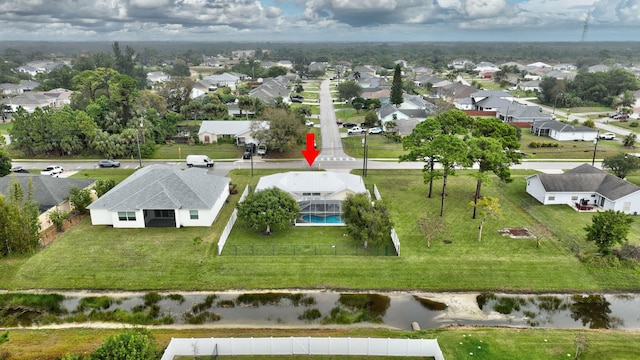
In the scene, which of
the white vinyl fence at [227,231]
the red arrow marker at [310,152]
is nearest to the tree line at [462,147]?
the white vinyl fence at [227,231]

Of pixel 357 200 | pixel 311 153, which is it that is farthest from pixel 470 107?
pixel 357 200

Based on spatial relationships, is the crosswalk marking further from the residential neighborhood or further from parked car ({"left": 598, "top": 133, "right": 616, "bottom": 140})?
parked car ({"left": 598, "top": 133, "right": 616, "bottom": 140})

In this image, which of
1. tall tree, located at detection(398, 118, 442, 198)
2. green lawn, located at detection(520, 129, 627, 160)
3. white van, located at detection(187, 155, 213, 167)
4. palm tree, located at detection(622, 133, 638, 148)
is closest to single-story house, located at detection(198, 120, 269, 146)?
white van, located at detection(187, 155, 213, 167)

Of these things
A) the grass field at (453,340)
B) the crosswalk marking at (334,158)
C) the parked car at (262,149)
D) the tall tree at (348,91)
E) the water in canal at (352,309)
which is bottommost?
the water in canal at (352,309)

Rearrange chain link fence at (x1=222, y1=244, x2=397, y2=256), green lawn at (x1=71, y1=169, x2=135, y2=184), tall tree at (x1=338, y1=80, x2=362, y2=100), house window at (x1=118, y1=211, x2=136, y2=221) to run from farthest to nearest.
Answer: tall tree at (x1=338, y1=80, x2=362, y2=100) → green lawn at (x1=71, y1=169, x2=135, y2=184) → house window at (x1=118, y1=211, x2=136, y2=221) → chain link fence at (x1=222, y1=244, x2=397, y2=256)

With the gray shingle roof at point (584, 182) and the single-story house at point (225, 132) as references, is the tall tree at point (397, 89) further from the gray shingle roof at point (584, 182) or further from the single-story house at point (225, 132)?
the gray shingle roof at point (584, 182)
